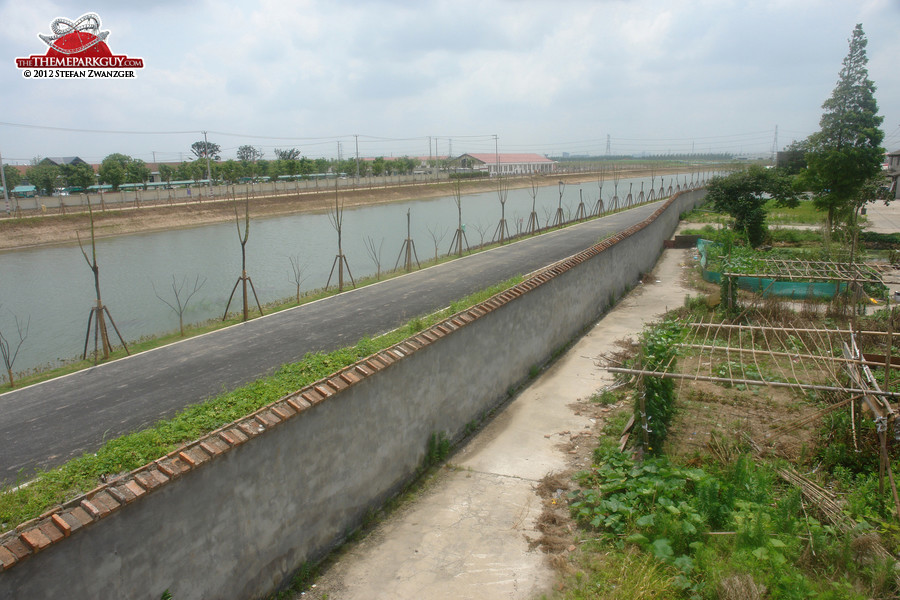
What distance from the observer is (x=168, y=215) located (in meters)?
34.1

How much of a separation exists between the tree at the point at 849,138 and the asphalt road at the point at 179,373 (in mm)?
12997

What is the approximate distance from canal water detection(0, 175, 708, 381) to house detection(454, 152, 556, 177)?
53748 millimetres

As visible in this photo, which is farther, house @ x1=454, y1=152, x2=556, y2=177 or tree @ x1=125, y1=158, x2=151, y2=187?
house @ x1=454, y1=152, x2=556, y2=177

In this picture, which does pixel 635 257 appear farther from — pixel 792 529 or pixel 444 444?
pixel 792 529

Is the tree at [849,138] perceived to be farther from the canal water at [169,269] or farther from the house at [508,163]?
the house at [508,163]

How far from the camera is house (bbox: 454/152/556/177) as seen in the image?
89669 mm

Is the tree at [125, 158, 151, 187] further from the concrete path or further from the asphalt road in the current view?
the concrete path

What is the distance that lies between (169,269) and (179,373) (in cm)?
1457

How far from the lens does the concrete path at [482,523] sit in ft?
14.3

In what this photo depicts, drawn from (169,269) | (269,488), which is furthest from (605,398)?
(169,269)

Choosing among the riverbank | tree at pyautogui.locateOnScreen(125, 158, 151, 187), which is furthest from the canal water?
tree at pyautogui.locateOnScreen(125, 158, 151, 187)

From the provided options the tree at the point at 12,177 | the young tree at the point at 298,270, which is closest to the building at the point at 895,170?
the young tree at the point at 298,270

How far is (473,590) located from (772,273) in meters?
10.1

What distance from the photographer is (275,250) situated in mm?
25797
